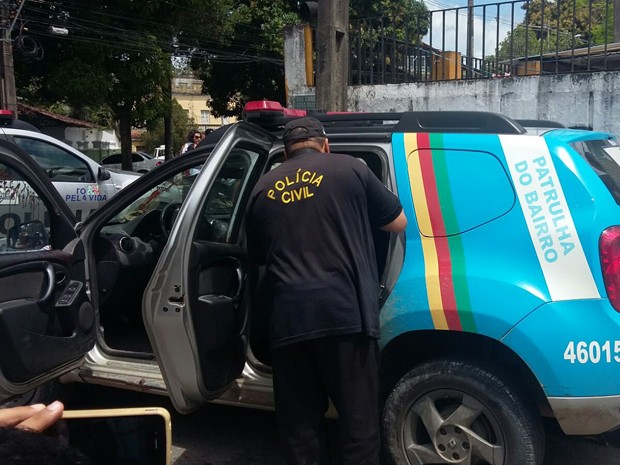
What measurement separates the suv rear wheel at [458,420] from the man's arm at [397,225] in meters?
0.65

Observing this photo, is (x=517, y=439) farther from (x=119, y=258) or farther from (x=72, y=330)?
(x=119, y=258)

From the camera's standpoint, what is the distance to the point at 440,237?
118 inches

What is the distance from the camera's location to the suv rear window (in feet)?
9.55

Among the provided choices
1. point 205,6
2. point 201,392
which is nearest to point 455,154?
point 201,392

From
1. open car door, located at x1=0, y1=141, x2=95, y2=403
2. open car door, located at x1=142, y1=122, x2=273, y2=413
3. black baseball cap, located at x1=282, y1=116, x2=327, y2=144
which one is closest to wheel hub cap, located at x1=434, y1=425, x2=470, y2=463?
open car door, located at x1=142, y1=122, x2=273, y2=413

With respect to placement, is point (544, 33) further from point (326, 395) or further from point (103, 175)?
point (326, 395)

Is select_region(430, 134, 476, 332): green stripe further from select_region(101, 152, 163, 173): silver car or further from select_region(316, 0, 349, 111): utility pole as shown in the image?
select_region(101, 152, 163, 173): silver car

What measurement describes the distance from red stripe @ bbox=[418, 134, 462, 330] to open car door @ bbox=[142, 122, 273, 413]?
93 cm

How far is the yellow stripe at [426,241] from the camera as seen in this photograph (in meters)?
2.92

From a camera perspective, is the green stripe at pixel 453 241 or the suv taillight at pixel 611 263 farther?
the green stripe at pixel 453 241

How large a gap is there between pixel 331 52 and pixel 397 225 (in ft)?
16.5

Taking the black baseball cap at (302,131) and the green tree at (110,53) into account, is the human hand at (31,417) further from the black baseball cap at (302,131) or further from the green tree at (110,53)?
the green tree at (110,53)

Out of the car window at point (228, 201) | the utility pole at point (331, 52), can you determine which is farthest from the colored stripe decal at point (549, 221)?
the utility pole at point (331, 52)

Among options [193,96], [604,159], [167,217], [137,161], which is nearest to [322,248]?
[604,159]
